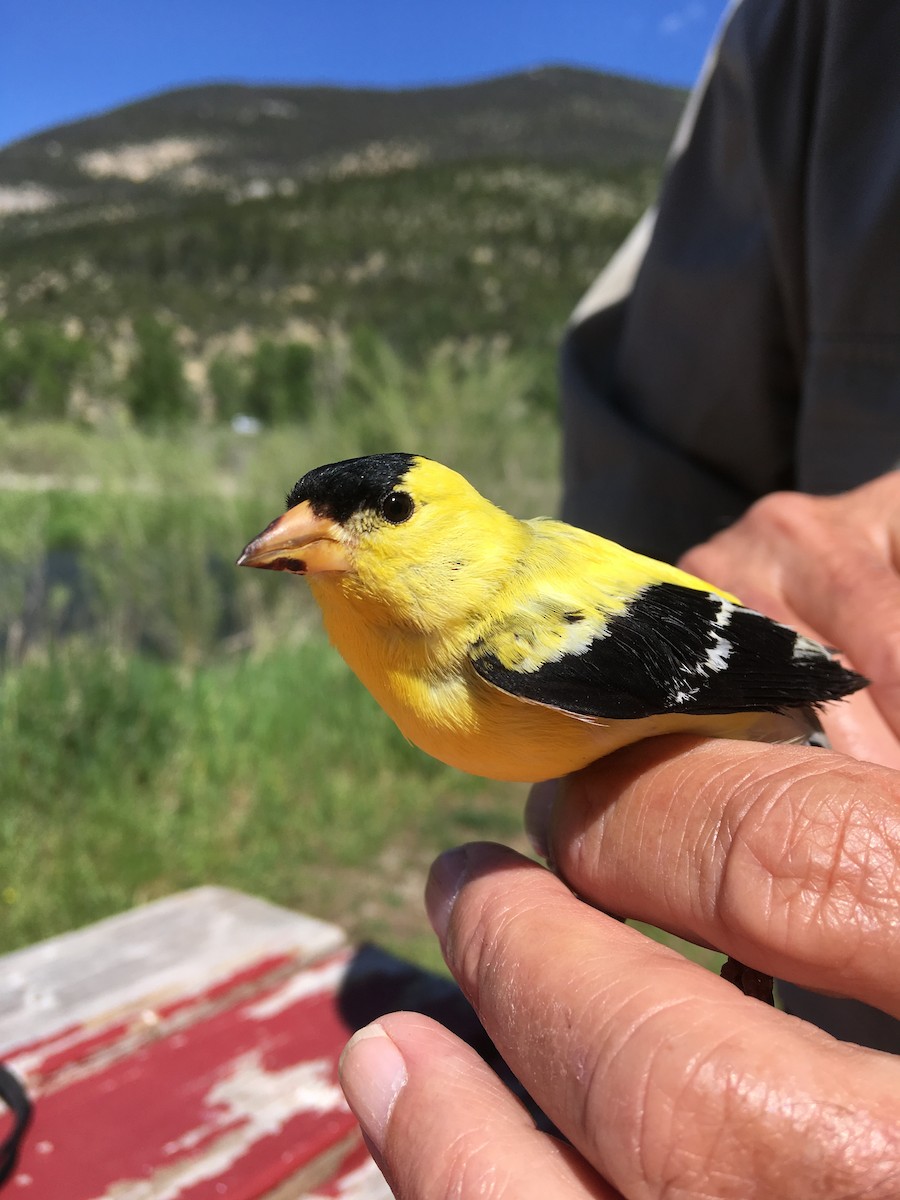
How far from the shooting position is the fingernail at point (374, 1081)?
1.10 meters

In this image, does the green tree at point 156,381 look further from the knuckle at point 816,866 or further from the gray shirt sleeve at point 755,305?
the knuckle at point 816,866

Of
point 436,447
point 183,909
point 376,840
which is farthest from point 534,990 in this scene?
point 436,447

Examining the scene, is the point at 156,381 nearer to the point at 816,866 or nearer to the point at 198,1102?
the point at 198,1102

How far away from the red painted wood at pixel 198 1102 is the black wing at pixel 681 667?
867 millimetres

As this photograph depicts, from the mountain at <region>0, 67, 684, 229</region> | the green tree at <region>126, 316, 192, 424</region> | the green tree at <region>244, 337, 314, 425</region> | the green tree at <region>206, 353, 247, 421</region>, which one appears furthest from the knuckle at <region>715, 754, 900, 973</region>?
the mountain at <region>0, 67, 684, 229</region>

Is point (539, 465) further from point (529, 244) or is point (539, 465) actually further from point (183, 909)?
point (529, 244)

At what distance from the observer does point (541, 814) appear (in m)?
1.47

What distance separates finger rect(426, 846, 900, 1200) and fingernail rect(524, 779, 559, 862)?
9.6 inches

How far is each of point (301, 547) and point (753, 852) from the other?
0.74m

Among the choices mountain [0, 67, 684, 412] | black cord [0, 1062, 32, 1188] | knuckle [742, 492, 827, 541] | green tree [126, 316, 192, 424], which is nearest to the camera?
black cord [0, 1062, 32, 1188]

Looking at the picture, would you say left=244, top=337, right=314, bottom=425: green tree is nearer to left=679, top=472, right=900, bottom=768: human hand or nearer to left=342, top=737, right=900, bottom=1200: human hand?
left=679, top=472, right=900, bottom=768: human hand

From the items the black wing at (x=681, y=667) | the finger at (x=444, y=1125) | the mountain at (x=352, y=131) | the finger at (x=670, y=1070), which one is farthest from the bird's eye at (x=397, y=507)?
the mountain at (x=352, y=131)

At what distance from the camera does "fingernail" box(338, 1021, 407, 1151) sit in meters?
1.10

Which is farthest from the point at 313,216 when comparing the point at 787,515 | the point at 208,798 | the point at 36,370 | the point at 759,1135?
the point at 759,1135
